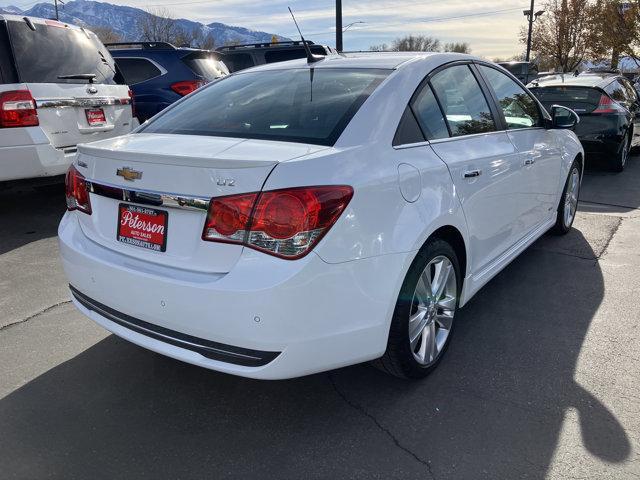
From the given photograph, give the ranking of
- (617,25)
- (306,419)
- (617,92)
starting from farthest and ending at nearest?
(617,25) → (617,92) → (306,419)

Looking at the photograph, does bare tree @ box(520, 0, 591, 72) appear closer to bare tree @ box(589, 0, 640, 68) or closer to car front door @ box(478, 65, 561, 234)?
bare tree @ box(589, 0, 640, 68)

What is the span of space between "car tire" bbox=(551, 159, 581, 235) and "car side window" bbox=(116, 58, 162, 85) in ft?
19.1

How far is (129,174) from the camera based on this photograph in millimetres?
2406

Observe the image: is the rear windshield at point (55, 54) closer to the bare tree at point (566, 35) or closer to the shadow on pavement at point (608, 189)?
the shadow on pavement at point (608, 189)

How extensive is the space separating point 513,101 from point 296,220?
266cm

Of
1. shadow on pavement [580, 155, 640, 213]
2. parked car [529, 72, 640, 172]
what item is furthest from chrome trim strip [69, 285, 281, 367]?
parked car [529, 72, 640, 172]

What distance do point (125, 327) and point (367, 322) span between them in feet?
3.63

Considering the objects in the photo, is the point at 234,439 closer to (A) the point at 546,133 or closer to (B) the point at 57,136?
(A) the point at 546,133

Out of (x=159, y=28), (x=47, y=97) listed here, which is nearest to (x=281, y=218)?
(x=47, y=97)

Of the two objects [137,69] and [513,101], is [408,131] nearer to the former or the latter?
[513,101]

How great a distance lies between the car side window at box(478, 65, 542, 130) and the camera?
3812 millimetres

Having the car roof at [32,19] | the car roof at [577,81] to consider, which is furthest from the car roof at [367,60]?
the car roof at [577,81]

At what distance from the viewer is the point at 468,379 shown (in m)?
A: 2.91

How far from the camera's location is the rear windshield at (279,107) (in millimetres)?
2609
